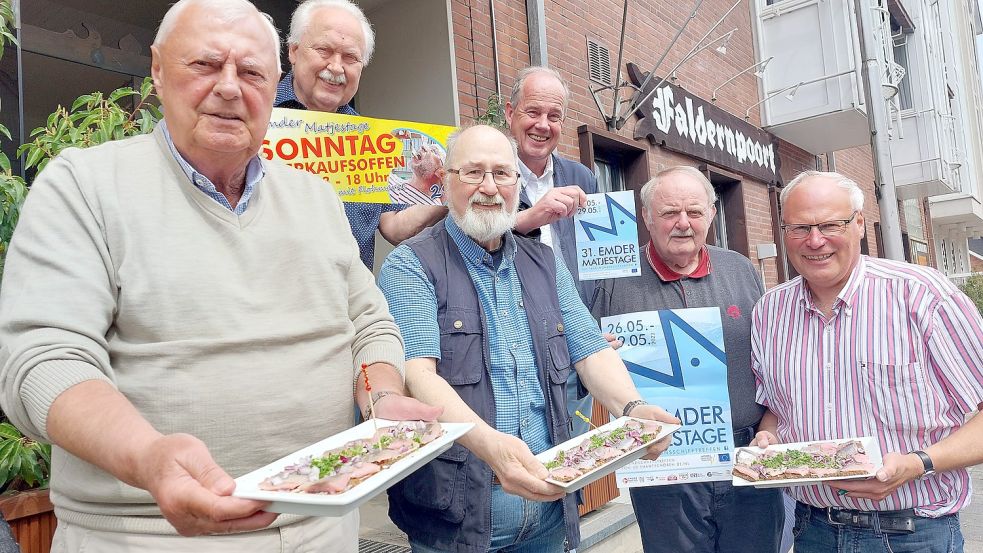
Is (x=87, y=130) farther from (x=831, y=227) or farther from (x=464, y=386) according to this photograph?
(x=831, y=227)

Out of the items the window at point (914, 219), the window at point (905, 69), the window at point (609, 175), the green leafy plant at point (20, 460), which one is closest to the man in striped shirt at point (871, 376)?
the green leafy plant at point (20, 460)

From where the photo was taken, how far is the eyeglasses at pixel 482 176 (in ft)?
7.72

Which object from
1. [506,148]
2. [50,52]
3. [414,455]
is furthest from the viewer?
[50,52]

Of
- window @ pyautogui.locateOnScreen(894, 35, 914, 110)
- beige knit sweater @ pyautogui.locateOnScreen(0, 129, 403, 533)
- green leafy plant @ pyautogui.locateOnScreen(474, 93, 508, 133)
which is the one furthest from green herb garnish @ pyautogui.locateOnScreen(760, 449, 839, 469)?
window @ pyautogui.locateOnScreen(894, 35, 914, 110)

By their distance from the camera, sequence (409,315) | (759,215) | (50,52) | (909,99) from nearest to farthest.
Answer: (409,315), (50,52), (759,215), (909,99)

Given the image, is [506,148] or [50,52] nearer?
[506,148]

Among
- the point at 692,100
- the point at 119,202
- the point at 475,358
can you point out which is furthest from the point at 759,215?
the point at 119,202

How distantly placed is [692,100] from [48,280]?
9.20 m

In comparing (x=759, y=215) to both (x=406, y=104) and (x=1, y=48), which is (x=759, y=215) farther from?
(x=1, y=48)

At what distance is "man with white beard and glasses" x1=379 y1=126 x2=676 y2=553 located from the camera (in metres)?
2.12

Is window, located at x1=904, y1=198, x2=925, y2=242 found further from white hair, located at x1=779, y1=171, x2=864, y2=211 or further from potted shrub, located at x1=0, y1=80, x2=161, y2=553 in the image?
potted shrub, located at x1=0, y1=80, x2=161, y2=553

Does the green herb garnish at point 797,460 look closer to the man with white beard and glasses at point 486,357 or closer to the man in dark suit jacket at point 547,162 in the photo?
the man with white beard and glasses at point 486,357

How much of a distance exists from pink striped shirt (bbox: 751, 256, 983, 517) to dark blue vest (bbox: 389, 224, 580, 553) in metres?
0.86

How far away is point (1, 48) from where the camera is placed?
9.74 ft
